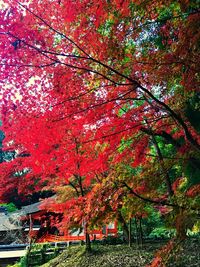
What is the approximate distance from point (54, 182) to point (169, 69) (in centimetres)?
998

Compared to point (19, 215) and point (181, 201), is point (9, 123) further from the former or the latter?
point (19, 215)

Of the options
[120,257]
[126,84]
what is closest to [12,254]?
[120,257]

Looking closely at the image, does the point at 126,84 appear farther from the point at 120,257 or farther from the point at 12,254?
the point at 12,254

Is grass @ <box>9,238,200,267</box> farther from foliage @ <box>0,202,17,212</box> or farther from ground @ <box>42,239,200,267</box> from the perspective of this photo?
foliage @ <box>0,202,17,212</box>

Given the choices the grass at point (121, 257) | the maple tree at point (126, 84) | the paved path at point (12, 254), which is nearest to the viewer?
the maple tree at point (126, 84)

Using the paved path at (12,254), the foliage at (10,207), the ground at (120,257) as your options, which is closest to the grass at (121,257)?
the ground at (120,257)

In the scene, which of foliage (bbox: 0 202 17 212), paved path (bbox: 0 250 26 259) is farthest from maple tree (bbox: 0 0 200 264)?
foliage (bbox: 0 202 17 212)

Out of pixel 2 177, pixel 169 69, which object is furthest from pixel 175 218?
pixel 2 177

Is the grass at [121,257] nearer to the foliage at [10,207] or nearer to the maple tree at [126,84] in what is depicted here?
the maple tree at [126,84]

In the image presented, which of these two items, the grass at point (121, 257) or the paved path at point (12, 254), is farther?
the paved path at point (12, 254)

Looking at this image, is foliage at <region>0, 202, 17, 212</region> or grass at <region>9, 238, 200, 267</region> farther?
foliage at <region>0, 202, 17, 212</region>

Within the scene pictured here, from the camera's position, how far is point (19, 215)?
19.8m

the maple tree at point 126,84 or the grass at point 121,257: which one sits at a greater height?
the maple tree at point 126,84

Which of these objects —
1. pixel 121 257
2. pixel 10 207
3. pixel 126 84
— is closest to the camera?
pixel 126 84
